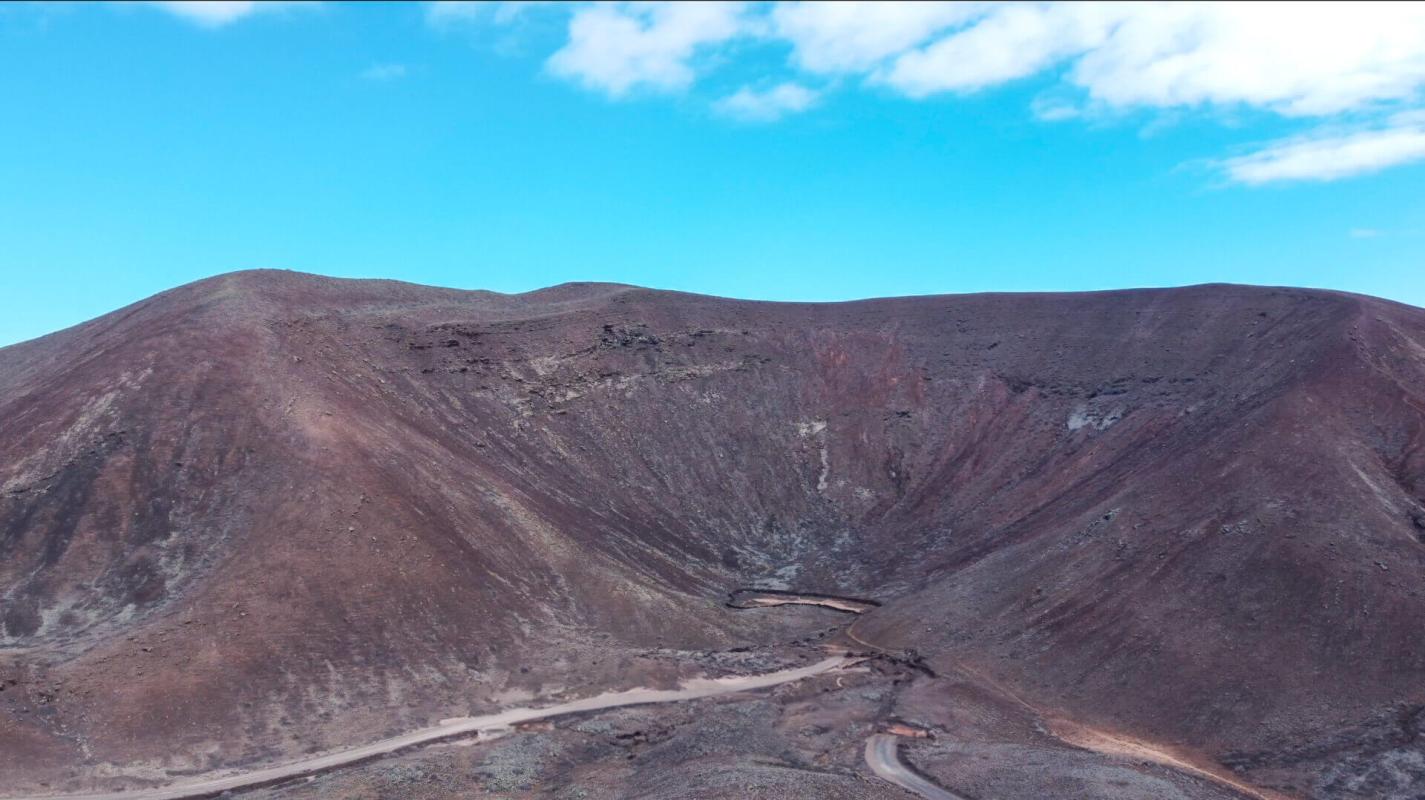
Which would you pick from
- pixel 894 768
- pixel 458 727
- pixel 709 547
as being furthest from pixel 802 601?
pixel 458 727

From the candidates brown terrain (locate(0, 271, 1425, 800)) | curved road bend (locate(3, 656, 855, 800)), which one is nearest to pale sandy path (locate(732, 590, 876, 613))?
brown terrain (locate(0, 271, 1425, 800))

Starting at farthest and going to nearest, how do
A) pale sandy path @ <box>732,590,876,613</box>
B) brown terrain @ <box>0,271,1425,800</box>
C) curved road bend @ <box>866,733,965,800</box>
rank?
pale sandy path @ <box>732,590,876,613</box>, brown terrain @ <box>0,271,1425,800</box>, curved road bend @ <box>866,733,965,800</box>

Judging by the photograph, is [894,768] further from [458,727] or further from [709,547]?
[709,547]

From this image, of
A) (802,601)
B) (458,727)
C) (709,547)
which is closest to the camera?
(458,727)

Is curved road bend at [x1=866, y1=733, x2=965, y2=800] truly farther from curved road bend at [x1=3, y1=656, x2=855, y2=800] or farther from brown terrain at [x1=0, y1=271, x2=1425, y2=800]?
curved road bend at [x1=3, y1=656, x2=855, y2=800]

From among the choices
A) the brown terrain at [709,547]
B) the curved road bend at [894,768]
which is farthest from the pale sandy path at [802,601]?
the curved road bend at [894,768]
